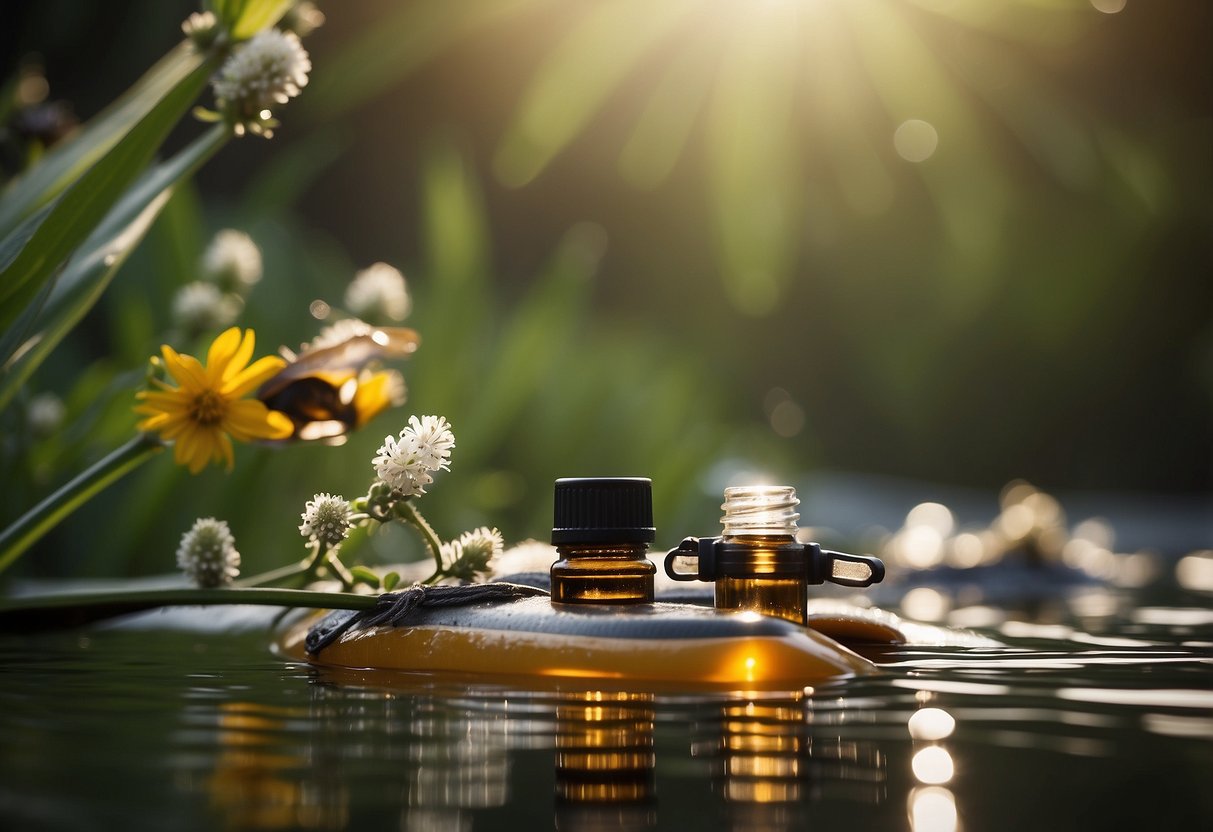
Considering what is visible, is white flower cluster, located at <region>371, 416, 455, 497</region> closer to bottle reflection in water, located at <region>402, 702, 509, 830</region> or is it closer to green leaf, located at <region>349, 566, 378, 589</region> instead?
green leaf, located at <region>349, 566, 378, 589</region>

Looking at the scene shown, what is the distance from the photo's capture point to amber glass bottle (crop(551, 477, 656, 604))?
167 cm

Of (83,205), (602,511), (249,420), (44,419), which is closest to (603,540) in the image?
(602,511)

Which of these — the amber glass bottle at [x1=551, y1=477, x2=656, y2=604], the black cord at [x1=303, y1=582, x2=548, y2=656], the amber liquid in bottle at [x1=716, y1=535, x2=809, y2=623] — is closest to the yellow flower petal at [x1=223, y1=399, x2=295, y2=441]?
the black cord at [x1=303, y1=582, x2=548, y2=656]

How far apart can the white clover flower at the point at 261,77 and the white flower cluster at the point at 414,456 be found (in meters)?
0.52

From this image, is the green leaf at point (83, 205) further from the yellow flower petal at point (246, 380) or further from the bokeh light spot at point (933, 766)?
the bokeh light spot at point (933, 766)

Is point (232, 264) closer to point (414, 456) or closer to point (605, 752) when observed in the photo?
point (414, 456)

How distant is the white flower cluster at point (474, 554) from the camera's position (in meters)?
1.83

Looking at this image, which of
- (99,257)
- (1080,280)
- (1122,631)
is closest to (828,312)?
(1080,280)

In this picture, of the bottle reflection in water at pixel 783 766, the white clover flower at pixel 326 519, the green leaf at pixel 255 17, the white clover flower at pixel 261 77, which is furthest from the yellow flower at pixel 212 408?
the bottle reflection in water at pixel 783 766

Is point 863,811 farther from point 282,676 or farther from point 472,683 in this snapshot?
point 282,676

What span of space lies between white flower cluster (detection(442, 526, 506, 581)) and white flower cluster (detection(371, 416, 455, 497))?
0.15 meters

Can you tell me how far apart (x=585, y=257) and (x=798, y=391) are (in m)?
5.59

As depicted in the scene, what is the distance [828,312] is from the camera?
32.7 feet

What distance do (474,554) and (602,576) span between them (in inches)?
7.3
